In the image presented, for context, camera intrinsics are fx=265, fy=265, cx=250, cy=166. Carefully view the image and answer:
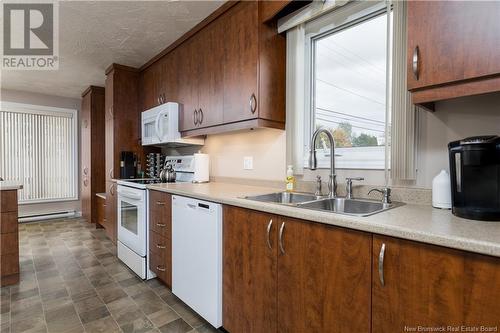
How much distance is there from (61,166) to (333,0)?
18.3 ft

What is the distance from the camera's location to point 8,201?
2393mm

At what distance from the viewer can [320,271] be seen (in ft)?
3.70

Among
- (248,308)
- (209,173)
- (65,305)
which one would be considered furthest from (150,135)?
(248,308)

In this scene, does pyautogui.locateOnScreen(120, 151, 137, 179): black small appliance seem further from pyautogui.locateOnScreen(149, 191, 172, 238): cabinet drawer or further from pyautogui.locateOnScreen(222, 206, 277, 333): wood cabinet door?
pyautogui.locateOnScreen(222, 206, 277, 333): wood cabinet door

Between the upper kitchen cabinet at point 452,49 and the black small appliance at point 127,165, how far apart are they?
3219mm

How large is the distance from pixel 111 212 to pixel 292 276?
3077 mm

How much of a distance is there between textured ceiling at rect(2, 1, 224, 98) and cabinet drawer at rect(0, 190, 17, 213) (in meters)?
1.59

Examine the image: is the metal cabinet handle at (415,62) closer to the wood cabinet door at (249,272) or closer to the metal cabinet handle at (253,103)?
the wood cabinet door at (249,272)

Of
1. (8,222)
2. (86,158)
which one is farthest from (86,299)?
(86,158)

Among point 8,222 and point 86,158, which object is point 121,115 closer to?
point 8,222

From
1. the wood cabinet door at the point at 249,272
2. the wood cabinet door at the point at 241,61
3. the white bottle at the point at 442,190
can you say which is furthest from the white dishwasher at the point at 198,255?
the white bottle at the point at 442,190

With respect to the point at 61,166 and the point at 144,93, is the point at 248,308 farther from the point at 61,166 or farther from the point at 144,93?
the point at 61,166

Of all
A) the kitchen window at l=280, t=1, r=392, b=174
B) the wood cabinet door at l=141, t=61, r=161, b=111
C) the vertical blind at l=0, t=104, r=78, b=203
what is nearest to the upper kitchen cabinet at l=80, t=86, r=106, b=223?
the vertical blind at l=0, t=104, r=78, b=203

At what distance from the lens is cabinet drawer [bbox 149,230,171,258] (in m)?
2.16
